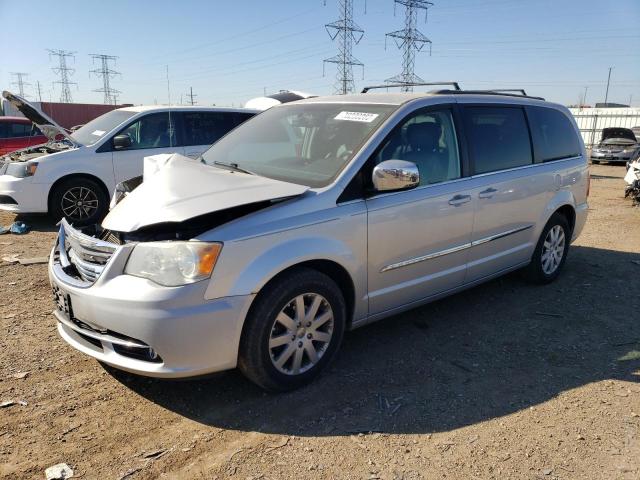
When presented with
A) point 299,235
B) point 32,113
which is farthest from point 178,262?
point 32,113

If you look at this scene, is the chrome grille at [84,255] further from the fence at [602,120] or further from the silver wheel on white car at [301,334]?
the fence at [602,120]

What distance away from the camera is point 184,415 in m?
2.98

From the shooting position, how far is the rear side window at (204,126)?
841 centimetres

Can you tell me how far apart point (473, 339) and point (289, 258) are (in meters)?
1.92

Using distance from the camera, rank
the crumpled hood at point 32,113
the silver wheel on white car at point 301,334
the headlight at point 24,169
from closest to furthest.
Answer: the silver wheel on white car at point 301,334, the crumpled hood at point 32,113, the headlight at point 24,169

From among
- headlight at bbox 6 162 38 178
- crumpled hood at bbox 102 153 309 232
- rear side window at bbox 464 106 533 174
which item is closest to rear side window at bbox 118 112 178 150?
headlight at bbox 6 162 38 178

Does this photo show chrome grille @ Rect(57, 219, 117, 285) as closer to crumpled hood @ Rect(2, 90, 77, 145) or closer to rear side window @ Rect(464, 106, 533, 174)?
rear side window @ Rect(464, 106, 533, 174)

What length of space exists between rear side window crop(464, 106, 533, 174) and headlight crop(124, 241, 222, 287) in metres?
2.45

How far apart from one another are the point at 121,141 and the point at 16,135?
22.7 ft

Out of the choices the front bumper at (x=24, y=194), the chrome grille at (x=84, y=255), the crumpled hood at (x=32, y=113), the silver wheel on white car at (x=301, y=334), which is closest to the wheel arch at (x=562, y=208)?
the silver wheel on white car at (x=301, y=334)

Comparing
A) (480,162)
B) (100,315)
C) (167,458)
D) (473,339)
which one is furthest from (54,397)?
(480,162)

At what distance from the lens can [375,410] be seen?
307 cm

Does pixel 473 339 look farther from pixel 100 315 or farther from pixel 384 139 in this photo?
pixel 100 315

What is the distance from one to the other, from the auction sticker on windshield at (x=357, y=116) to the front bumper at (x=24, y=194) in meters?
5.51
